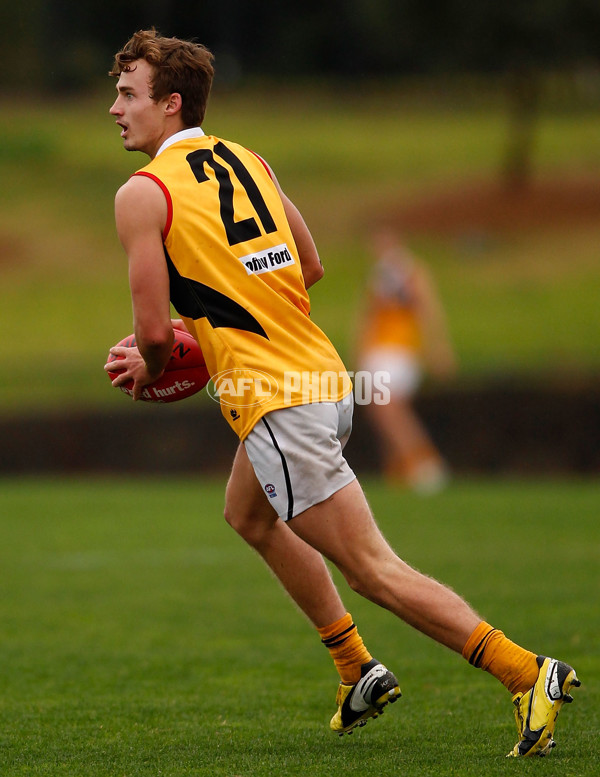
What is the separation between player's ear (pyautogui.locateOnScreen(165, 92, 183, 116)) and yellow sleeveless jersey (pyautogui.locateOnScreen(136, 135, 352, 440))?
12cm

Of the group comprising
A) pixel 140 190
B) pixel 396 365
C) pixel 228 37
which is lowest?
pixel 396 365

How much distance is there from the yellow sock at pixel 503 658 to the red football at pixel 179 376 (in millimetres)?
1272

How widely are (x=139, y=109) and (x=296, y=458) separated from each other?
50.7 inches

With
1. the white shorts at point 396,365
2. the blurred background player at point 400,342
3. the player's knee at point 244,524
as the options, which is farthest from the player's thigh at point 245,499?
the white shorts at point 396,365

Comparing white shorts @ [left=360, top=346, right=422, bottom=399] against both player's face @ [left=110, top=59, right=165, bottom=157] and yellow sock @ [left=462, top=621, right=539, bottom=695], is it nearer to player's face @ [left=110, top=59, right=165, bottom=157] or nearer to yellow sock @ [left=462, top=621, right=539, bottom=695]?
player's face @ [left=110, top=59, right=165, bottom=157]

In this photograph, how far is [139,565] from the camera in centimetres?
899

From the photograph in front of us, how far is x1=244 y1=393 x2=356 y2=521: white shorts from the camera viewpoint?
157 inches

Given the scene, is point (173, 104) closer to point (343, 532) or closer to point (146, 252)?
point (146, 252)

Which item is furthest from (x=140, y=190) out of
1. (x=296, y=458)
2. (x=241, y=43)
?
(x=241, y=43)

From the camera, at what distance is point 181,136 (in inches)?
166

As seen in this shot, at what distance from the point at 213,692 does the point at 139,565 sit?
12.6ft

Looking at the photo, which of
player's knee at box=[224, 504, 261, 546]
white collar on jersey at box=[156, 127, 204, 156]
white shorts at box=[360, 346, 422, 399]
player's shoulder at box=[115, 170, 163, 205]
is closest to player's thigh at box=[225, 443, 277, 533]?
player's knee at box=[224, 504, 261, 546]

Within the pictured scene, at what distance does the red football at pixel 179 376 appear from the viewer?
4359mm

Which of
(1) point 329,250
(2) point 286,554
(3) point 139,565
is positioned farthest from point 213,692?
(1) point 329,250
